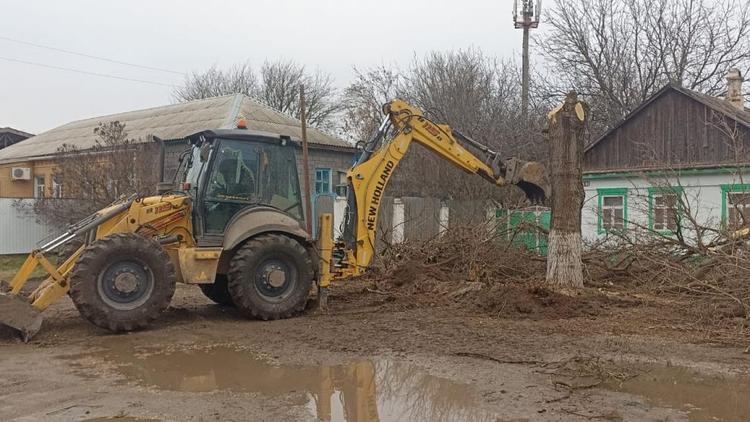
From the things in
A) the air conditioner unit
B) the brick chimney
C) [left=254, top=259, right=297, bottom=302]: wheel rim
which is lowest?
[left=254, top=259, right=297, bottom=302]: wheel rim

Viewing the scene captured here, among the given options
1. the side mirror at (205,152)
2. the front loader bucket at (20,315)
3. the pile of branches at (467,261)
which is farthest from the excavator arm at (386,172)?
the front loader bucket at (20,315)

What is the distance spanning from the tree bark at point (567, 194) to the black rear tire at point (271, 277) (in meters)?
3.55

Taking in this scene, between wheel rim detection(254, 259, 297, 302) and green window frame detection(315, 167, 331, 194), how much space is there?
53.0ft

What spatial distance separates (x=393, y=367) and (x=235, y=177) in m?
3.74

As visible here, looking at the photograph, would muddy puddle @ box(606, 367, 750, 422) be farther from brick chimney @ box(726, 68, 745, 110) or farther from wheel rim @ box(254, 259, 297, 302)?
brick chimney @ box(726, 68, 745, 110)

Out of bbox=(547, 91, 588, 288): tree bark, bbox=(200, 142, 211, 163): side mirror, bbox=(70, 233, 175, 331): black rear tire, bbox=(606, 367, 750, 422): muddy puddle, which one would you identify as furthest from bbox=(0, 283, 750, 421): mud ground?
bbox=(200, 142, 211, 163): side mirror

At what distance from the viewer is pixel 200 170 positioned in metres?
9.20

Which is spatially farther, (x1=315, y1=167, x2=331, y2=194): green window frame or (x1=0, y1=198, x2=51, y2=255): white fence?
(x1=315, y1=167, x2=331, y2=194): green window frame

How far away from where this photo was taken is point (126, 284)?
26.7 feet

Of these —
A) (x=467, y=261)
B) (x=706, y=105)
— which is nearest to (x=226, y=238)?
(x=467, y=261)

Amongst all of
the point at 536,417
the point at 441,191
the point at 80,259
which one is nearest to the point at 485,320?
the point at 536,417

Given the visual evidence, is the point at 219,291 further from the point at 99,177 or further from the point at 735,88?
the point at 735,88

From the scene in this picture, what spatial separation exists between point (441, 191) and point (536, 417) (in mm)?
15222

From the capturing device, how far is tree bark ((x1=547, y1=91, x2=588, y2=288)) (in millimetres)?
9906
